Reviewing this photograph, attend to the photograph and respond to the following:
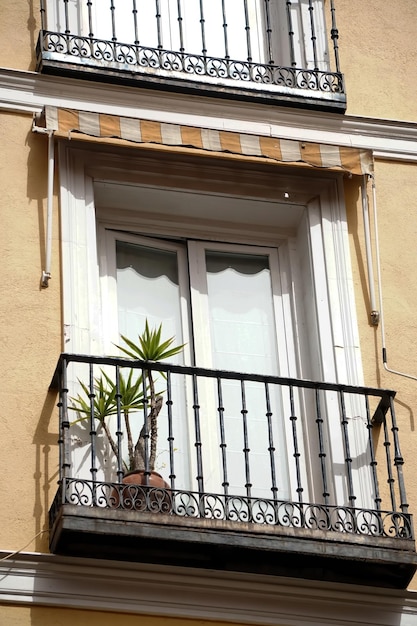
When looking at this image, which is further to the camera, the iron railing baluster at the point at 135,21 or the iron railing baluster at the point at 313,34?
the iron railing baluster at the point at 313,34

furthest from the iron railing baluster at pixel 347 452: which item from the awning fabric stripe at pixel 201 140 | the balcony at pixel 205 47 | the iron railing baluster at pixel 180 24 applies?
the iron railing baluster at pixel 180 24

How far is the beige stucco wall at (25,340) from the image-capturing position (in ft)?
34.6

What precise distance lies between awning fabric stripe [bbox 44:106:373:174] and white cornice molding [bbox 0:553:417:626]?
2825mm

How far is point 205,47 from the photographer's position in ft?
41.4

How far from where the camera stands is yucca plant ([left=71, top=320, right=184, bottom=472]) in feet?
35.2

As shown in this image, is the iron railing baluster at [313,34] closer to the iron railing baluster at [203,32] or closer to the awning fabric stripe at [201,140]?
the iron railing baluster at [203,32]

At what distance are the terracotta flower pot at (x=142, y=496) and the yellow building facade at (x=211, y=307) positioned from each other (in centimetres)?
2

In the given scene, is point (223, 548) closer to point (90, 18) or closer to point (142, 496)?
point (142, 496)

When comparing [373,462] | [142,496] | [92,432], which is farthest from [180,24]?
[142,496]

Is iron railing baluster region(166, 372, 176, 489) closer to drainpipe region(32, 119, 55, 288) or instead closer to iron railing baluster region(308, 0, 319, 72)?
drainpipe region(32, 119, 55, 288)

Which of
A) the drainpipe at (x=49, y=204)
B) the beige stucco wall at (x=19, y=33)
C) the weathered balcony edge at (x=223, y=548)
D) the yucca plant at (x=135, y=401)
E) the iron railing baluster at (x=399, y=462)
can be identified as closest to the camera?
the weathered balcony edge at (x=223, y=548)

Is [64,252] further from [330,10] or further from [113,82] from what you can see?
[330,10]

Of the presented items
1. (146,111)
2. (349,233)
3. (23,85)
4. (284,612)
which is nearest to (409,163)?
(349,233)

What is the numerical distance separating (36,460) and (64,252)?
4.65 ft
